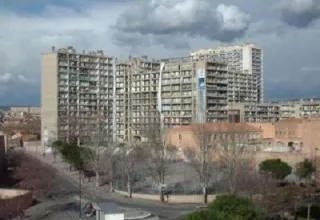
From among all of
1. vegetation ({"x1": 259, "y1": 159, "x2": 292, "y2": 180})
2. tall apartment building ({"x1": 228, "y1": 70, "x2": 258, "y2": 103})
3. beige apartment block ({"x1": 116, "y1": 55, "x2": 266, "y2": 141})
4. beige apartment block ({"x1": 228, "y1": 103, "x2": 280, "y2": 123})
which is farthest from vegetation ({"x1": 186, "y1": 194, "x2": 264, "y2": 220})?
tall apartment building ({"x1": 228, "y1": 70, "x2": 258, "y2": 103})

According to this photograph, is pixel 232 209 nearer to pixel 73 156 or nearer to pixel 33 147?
pixel 73 156

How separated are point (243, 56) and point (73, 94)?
141 ft

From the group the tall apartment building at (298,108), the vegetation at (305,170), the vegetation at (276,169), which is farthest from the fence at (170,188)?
the tall apartment building at (298,108)

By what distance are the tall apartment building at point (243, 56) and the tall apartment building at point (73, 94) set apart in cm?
2723

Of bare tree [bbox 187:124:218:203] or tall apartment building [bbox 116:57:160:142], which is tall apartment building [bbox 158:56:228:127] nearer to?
tall apartment building [bbox 116:57:160:142]

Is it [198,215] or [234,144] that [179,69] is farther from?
[198,215]

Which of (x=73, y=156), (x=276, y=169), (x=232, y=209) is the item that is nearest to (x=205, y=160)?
(x=276, y=169)

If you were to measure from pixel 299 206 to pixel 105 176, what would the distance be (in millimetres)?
25300

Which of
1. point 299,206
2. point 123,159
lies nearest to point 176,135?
point 123,159

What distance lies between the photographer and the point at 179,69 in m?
89.6

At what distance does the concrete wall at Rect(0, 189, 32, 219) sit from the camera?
3797 centimetres

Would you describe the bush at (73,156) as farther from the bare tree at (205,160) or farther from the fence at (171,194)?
the bare tree at (205,160)

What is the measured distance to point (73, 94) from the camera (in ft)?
309

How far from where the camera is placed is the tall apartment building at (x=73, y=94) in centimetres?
9181
